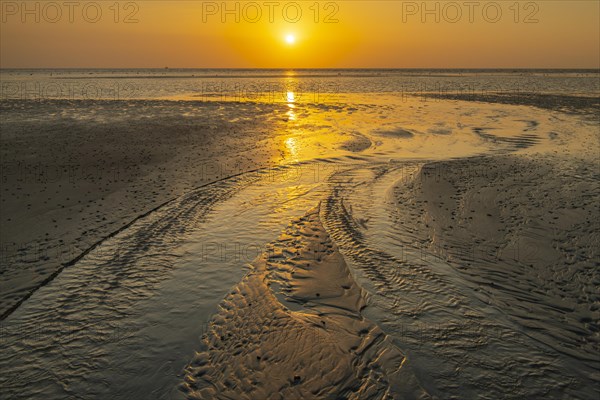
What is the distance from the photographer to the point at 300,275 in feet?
26.4

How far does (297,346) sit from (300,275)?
2274 millimetres

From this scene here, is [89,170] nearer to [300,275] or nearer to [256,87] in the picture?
[300,275]

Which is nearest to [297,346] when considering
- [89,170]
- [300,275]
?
[300,275]

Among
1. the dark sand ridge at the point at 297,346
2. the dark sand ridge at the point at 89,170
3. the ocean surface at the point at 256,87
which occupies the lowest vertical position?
the dark sand ridge at the point at 297,346

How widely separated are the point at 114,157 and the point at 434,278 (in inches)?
627

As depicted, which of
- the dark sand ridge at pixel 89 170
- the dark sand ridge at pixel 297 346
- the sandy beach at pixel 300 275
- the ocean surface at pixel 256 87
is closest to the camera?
the dark sand ridge at pixel 297 346

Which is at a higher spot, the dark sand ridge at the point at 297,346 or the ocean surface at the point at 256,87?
the ocean surface at the point at 256,87

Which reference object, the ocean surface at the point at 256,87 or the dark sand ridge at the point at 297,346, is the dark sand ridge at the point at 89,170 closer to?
the dark sand ridge at the point at 297,346

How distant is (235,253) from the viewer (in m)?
9.13

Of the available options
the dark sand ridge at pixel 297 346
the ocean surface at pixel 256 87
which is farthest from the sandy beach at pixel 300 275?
the ocean surface at pixel 256 87

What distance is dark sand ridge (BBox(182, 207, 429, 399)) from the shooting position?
5.09m

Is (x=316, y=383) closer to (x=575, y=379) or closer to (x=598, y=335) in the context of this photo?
(x=575, y=379)

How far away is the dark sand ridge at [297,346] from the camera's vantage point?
5090 millimetres

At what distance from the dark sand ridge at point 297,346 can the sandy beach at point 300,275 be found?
30 millimetres
